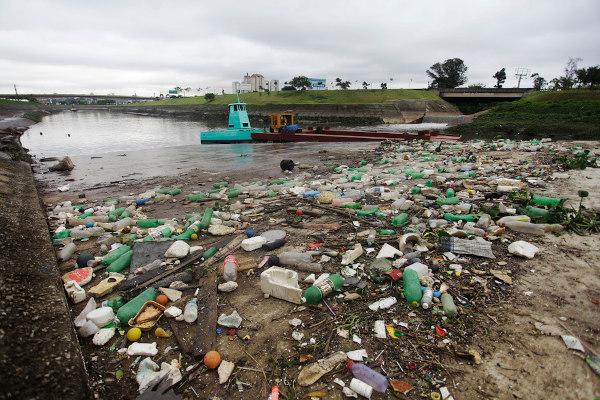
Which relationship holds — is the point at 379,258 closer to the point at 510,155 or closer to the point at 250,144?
the point at 510,155

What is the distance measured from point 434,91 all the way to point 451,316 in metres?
62.8

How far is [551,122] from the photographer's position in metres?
21.6

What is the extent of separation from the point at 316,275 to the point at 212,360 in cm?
141

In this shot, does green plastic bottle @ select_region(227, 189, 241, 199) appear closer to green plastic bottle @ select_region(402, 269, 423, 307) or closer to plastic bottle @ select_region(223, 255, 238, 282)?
plastic bottle @ select_region(223, 255, 238, 282)

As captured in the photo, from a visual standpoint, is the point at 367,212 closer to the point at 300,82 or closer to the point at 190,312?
the point at 190,312

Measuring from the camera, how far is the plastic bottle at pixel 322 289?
2912 mm

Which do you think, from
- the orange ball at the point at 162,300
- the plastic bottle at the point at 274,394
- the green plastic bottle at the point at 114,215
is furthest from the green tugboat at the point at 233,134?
the plastic bottle at the point at 274,394

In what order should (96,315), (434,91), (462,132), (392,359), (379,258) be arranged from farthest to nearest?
(434,91)
(462,132)
(379,258)
(96,315)
(392,359)

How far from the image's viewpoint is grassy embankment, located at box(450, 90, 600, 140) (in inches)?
713

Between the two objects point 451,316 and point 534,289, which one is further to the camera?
point 534,289

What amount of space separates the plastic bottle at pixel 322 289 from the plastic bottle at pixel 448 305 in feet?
3.08

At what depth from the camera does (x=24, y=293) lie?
2.73 m

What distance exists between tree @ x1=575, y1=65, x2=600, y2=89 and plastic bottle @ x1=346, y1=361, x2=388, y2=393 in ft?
168

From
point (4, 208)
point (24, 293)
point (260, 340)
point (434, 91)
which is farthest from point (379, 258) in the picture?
point (434, 91)
